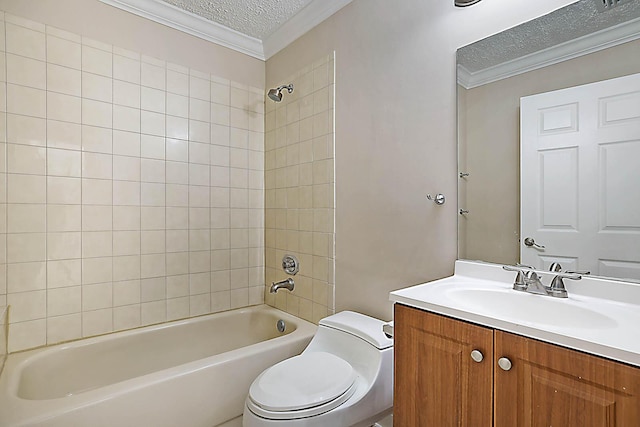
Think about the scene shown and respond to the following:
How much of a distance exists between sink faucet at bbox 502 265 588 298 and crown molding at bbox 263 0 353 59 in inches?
66.8

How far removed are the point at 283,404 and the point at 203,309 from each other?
1333mm

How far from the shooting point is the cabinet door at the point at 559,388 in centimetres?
69

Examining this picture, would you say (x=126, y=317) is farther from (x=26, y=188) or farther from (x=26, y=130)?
(x=26, y=130)

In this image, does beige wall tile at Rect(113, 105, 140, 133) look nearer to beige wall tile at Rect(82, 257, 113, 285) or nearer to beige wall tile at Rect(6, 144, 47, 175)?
beige wall tile at Rect(6, 144, 47, 175)

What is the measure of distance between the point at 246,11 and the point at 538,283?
2183mm

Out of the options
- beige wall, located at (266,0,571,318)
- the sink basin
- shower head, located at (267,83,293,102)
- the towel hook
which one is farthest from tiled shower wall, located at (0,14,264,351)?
the sink basin

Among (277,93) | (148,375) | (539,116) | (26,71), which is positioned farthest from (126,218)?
(539,116)

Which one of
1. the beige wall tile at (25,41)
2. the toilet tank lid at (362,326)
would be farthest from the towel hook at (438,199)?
the beige wall tile at (25,41)

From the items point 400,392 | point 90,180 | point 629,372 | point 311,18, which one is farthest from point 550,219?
point 90,180

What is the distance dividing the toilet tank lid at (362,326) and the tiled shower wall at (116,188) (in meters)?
1.02

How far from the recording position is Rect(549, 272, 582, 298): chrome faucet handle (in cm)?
112

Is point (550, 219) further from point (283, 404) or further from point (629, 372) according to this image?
point (283, 404)

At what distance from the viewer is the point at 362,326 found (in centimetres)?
169

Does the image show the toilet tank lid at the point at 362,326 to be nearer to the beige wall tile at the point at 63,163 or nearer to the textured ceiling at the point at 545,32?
the textured ceiling at the point at 545,32
